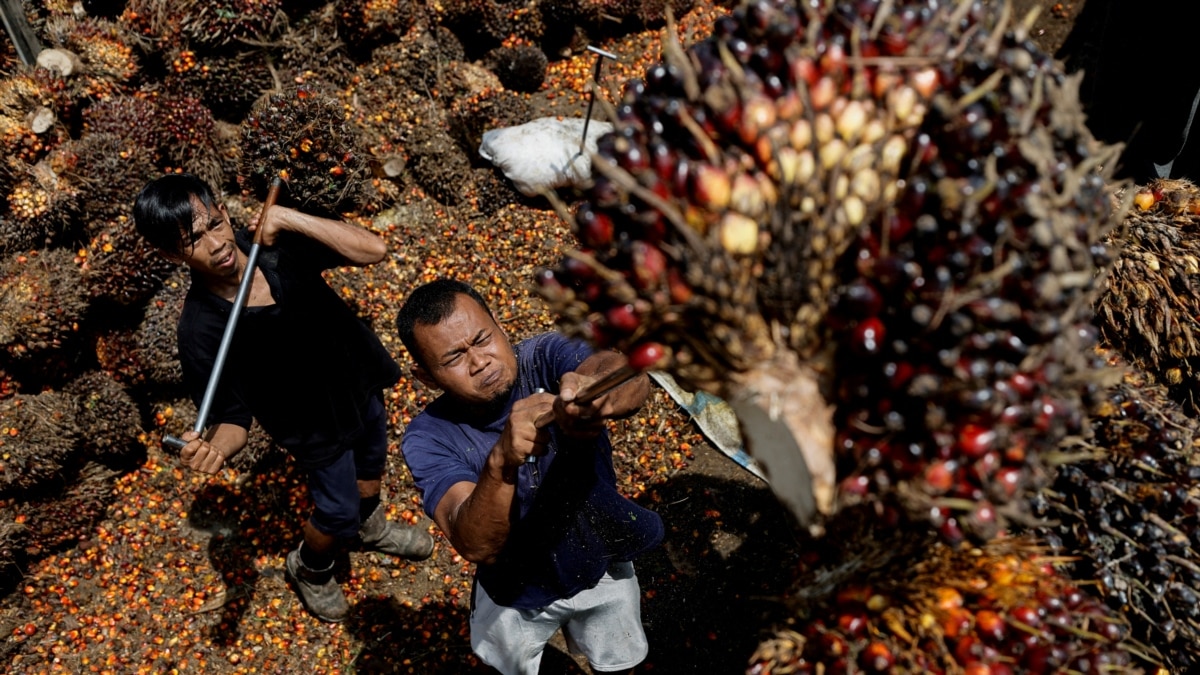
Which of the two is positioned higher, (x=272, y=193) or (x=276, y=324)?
(x=272, y=193)

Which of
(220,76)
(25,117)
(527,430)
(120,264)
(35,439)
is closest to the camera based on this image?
(527,430)

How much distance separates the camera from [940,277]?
1.27 m

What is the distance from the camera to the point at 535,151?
6.34m

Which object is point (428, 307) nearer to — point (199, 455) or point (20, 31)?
point (199, 455)

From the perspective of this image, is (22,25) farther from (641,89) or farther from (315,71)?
(641,89)

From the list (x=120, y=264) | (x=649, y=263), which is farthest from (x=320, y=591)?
(x=649, y=263)

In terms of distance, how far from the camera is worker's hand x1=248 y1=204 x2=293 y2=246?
3828mm

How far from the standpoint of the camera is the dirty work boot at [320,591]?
4.82 metres

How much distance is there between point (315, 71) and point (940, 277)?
684 cm

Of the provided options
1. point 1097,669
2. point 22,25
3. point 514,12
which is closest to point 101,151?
point 22,25

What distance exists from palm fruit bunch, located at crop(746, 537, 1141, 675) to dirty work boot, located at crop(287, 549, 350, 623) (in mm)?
3768

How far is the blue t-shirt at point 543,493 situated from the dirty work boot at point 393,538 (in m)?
2.13

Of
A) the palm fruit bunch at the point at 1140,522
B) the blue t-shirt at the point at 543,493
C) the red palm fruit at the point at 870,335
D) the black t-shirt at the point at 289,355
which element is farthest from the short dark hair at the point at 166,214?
the palm fruit bunch at the point at 1140,522

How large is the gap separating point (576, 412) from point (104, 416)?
5.19 m
